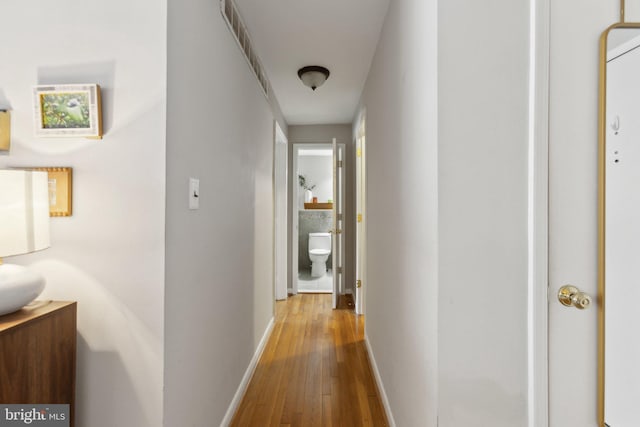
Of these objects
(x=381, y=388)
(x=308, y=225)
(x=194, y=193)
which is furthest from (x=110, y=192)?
(x=308, y=225)

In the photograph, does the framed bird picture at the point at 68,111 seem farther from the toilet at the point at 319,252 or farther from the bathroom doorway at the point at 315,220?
the toilet at the point at 319,252

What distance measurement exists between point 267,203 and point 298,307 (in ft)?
5.45

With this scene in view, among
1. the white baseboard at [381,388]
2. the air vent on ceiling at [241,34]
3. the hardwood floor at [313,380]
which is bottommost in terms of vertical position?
A: the hardwood floor at [313,380]

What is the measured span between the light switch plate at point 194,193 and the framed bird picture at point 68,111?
359 millimetres

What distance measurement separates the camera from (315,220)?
672cm

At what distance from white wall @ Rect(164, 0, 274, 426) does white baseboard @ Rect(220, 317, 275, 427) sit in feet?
0.18

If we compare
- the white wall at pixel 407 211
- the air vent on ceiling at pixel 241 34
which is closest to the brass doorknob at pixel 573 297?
the white wall at pixel 407 211

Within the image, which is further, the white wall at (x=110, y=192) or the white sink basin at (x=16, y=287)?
the white wall at (x=110, y=192)

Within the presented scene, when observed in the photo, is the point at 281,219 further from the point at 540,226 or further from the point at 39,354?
the point at 540,226

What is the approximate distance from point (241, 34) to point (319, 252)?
405cm

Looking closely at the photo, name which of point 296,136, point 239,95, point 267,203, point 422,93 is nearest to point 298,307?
point 267,203

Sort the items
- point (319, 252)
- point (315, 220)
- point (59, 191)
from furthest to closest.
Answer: point (315, 220), point (319, 252), point (59, 191)

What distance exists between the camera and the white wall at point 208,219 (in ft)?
4.17

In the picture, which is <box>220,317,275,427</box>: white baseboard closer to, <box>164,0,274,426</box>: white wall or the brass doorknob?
<box>164,0,274,426</box>: white wall
